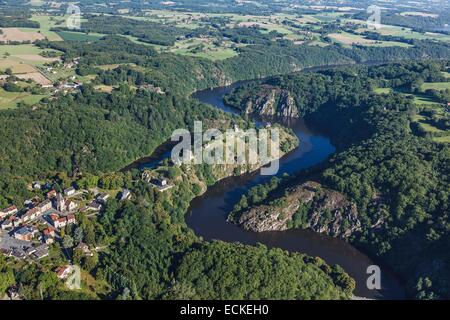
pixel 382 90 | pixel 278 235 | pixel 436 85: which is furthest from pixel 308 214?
pixel 436 85

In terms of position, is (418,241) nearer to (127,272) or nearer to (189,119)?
(127,272)

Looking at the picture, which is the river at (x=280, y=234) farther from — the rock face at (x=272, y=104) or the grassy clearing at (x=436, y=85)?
the grassy clearing at (x=436, y=85)

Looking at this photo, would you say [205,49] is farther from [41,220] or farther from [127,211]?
[41,220]

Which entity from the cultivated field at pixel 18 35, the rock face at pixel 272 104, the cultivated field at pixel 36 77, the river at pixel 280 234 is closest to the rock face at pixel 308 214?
the river at pixel 280 234

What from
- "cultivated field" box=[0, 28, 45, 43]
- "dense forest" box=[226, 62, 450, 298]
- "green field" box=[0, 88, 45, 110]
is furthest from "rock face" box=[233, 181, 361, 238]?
"cultivated field" box=[0, 28, 45, 43]

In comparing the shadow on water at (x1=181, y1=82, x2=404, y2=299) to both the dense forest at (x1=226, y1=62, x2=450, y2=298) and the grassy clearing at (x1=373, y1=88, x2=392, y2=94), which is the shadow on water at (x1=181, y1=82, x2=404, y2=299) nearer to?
the dense forest at (x1=226, y1=62, x2=450, y2=298)

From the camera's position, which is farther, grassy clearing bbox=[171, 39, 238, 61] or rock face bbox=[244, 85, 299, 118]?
grassy clearing bbox=[171, 39, 238, 61]
